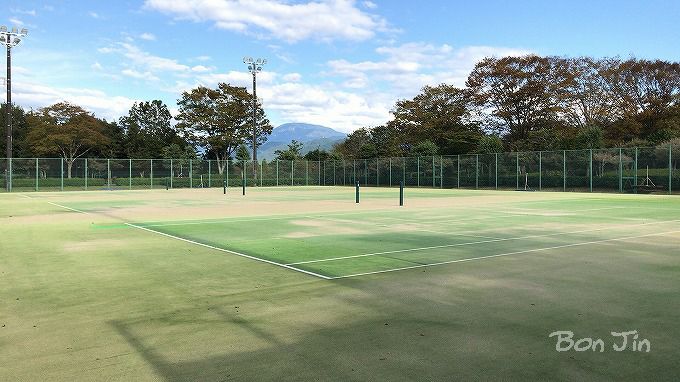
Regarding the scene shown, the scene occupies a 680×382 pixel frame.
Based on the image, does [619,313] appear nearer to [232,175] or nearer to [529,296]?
[529,296]

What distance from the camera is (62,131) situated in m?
55.9

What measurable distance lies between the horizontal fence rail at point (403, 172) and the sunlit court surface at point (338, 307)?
20.4 m

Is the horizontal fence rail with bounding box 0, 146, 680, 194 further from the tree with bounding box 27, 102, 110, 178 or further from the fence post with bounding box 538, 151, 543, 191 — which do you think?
the tree with bounding box 27, 102, 110, 178

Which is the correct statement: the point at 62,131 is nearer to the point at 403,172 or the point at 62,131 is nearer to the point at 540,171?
the point at 403,172

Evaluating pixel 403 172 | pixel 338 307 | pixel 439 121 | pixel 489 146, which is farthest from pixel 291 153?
pixel 338 307

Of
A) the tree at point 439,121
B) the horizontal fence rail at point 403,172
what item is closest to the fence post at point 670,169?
the horizontal fence rail at point 403,172

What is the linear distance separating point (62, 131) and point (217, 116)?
1522 cm

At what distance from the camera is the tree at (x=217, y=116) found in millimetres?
59688

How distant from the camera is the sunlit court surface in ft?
11.6

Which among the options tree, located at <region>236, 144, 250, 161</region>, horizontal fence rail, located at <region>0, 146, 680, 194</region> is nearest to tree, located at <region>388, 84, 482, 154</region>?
horizontal fence rail, located at <region>0, 146, 680, 194</region>

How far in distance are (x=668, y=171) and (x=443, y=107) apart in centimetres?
3092

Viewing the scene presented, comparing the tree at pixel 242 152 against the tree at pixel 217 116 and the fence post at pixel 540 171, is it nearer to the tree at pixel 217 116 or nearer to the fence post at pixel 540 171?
the tree at pixel 217 116

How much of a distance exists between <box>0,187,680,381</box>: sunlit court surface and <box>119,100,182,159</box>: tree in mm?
62663

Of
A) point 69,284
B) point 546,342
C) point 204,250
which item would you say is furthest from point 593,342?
point 204,250
